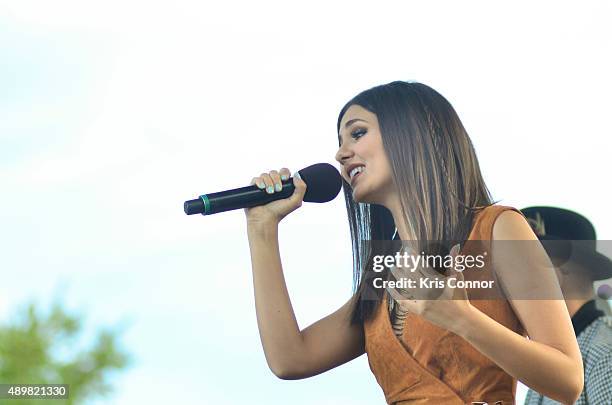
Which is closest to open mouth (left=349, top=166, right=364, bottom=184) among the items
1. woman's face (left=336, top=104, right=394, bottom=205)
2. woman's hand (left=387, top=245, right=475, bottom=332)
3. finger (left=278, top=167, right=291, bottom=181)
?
woman's face (left=336, top=104, right=394, bottom=205)

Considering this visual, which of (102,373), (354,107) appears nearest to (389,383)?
(354,107)

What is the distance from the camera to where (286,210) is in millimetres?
3180

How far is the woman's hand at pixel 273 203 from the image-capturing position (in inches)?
124

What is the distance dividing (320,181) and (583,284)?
1.86 m

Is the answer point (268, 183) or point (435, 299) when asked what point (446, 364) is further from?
point (268, 183)

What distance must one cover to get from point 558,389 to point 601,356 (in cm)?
167

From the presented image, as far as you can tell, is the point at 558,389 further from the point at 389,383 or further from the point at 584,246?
the point at 584,246

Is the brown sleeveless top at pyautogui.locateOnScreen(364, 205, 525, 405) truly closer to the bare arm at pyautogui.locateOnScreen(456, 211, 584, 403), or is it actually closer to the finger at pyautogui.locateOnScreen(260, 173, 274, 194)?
the bare arm at pyautogui.locateOnScreen(456, 211, 584, 403)

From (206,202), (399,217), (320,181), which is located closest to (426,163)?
(399,217)

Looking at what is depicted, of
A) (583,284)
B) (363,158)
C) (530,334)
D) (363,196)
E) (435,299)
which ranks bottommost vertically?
(583,284)

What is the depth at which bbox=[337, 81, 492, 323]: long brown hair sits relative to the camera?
2902 mm

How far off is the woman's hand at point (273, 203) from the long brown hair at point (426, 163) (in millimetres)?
278

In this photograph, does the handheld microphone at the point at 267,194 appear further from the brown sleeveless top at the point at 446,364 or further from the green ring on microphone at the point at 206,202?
the brown sleeveless top at the point at 446,364

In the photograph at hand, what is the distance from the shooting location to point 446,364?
2.81m
